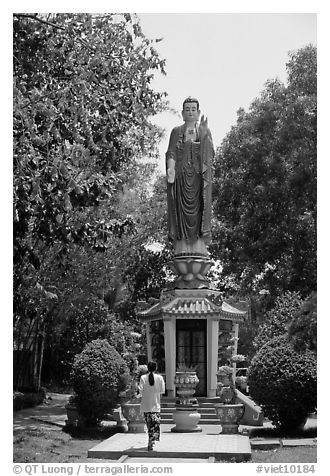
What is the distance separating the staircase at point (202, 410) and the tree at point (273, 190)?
6.00 m

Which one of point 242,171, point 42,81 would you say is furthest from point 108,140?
point 242,171

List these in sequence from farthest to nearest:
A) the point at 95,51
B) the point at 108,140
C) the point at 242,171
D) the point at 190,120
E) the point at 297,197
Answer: the point at 242,171 < the point at 297,197 < the point at 190,120 < the point at 108,140 < the point at 95,51

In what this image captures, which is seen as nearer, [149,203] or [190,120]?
[190,120]

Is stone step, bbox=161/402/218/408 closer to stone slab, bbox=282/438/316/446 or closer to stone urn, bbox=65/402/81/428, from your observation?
stone urn, bbox=65/402/81/428

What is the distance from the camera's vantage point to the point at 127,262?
879 inches

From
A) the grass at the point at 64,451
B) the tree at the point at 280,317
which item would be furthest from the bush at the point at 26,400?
the tree at the point at 280,317

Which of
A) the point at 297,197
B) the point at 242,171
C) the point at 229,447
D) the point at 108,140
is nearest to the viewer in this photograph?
the point at 229,447

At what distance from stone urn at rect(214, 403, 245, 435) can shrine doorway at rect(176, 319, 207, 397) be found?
3354 mm

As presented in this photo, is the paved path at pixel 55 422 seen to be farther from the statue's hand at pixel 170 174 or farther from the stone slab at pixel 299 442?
the statue's hand at pixel 170 174

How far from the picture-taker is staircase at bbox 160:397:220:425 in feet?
47.0

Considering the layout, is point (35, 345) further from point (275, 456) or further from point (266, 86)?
point (275, 456)

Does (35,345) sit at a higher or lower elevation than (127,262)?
lower

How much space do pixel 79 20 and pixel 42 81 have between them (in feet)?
3.48

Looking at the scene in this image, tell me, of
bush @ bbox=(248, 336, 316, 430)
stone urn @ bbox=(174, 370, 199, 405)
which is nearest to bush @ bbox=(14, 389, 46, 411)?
stone urn @ bbox=(174, 370, 199, 405)
